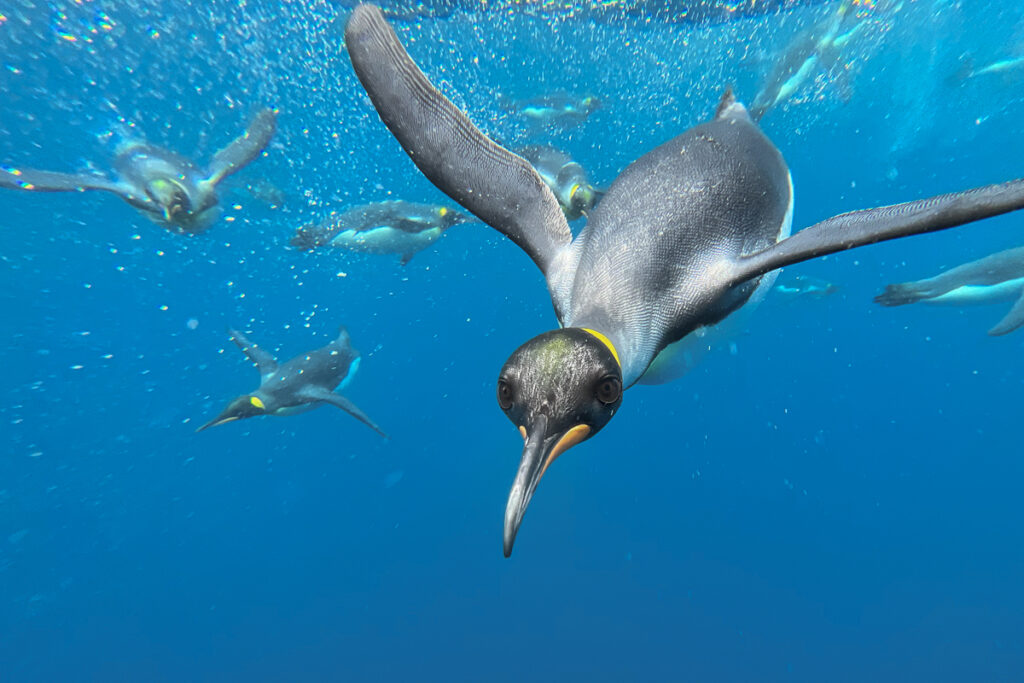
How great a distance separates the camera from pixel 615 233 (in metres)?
1.51

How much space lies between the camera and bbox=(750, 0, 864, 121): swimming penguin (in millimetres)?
9297

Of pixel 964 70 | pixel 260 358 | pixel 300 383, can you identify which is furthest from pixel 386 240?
pixel 964 70

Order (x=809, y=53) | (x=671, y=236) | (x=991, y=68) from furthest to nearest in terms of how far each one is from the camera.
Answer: (x=991, y=68) → (x=809, y=53) → (x=671, y=236)

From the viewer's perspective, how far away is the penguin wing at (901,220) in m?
1.01

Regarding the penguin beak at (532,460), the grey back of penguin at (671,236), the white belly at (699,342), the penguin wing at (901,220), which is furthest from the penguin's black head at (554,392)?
the white belly at (699,342)

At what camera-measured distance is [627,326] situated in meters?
1.29

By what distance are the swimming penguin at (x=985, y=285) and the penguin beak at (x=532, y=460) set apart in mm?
4985

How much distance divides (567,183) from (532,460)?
336cm

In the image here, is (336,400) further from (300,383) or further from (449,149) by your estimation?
(449,149)

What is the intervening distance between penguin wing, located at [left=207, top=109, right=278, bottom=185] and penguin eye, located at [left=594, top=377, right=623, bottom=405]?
221 inches

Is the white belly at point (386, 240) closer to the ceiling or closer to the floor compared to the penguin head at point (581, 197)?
closer to the ceiling

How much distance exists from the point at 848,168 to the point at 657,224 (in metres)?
21.4

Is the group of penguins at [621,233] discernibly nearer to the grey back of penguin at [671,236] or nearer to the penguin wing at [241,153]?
the grey back of penguin at [671,236]

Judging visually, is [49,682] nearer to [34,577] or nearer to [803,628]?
[34,577]
